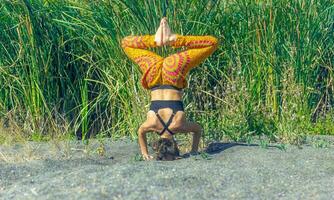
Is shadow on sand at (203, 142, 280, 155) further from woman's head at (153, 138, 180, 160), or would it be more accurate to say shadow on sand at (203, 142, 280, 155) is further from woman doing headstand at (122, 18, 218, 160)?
woman's head at (153, 138, 180, 160)

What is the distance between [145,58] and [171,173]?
1.67 m

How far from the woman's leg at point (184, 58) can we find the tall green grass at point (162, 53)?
818mm

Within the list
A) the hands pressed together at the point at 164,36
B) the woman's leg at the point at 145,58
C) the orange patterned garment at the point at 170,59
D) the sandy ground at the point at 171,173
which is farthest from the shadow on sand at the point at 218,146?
the hands pressed together at the point at 164,36

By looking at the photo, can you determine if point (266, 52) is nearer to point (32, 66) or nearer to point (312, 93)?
point (312, 93)

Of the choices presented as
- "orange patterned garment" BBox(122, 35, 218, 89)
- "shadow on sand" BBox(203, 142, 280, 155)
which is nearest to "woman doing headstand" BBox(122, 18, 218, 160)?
"orange patterned garment" BBox(122, 35, 218, 89)

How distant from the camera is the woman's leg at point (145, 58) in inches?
299

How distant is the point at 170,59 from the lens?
7617mm

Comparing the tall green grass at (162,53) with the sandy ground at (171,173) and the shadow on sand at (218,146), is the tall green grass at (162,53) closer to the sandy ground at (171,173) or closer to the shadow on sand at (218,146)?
the shadow on sand at (218,146)

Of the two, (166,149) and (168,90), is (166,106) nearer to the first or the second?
(168,90)

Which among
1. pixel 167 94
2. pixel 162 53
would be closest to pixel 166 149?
pixel 167 94

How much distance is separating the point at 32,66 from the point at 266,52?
2.66 metres

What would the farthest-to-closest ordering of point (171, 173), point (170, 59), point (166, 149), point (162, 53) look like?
point (162, 53)
point (170, 59)
point (166, 149)
point (171, 173)

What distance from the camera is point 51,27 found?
9867 millimetres

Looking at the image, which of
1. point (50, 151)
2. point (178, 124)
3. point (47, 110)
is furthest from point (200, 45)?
point (47, 110)
